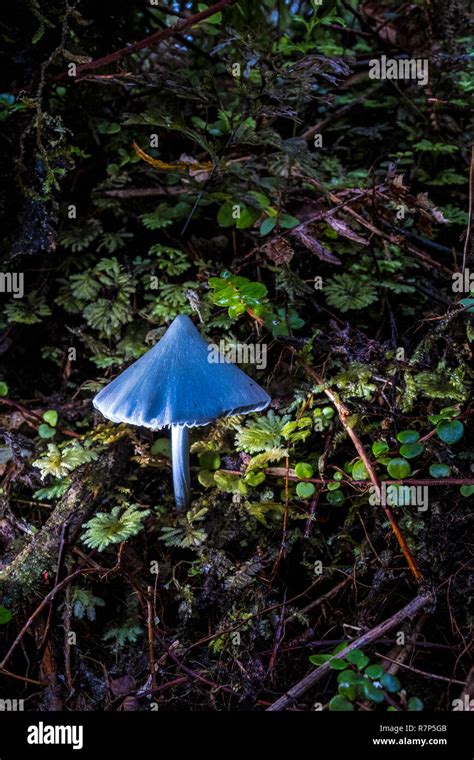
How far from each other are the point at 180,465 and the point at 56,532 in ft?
2.10

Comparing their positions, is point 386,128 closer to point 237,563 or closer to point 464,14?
point 464,14

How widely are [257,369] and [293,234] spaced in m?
0.75

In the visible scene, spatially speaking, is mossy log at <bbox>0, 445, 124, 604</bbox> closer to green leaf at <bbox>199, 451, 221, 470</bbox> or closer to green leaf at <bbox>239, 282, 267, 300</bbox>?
green leaf at <bbox>199, 451, 221, 470</bbox>

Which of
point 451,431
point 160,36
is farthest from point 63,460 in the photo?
point 160,36

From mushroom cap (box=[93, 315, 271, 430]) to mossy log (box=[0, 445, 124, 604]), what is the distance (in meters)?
0.49

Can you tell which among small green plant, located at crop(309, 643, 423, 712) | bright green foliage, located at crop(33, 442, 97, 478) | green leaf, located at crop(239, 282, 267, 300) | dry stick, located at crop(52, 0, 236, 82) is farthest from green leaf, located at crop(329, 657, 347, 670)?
dry stick, located at crop(52, 0, 236, 82)

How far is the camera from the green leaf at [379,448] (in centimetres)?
228

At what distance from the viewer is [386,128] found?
144 inches

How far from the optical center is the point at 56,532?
244 cm

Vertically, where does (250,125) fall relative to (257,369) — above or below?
above

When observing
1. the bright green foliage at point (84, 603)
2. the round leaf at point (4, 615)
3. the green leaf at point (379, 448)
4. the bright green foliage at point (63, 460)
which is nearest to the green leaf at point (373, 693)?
the green leaf at point (379, 448)

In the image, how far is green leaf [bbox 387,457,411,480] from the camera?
2180 mm

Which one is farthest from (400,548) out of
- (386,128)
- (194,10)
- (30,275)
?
(194,10)

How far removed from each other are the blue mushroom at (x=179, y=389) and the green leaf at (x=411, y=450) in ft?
2.00
